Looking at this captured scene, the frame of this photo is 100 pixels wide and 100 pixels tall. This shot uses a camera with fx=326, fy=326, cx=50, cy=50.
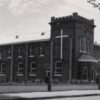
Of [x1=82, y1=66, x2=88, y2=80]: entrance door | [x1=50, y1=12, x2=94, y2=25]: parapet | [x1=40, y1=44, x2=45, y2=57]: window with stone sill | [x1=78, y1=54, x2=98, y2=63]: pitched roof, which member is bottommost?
[x1=82, y1=66, x2=88, y2=80]: entrance door

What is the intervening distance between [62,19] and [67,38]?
3.20m

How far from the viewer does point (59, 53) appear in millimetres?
51844

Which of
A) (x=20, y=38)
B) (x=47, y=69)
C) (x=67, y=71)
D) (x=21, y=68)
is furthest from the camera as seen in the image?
(x=20, y=38)

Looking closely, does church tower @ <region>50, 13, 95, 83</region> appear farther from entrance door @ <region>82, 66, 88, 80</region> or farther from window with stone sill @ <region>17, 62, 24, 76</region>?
window with stone sill @ <region>17, 62, 24, 76</region>

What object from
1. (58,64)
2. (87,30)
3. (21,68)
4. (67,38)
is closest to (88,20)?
(87,30)

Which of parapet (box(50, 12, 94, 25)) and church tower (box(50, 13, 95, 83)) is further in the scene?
parapet (box(50, 12, 94, 25))

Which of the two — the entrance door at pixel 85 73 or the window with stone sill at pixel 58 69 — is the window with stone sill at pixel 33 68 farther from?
the entrance door at pixel 85 73

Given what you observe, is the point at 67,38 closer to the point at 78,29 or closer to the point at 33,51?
the point at 78,29

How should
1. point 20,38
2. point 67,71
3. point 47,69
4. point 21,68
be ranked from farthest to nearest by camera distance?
point 20,38 < point 21,68 < point 47,69 < point 67,71

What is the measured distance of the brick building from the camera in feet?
165

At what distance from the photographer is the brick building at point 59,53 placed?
50281mm

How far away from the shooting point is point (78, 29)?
50.8 meters

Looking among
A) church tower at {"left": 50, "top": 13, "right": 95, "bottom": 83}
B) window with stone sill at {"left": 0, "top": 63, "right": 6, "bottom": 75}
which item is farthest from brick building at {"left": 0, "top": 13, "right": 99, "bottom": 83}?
window with stone sill at {"left": 0, "top": 63, "right": 6, "bottom": 75}

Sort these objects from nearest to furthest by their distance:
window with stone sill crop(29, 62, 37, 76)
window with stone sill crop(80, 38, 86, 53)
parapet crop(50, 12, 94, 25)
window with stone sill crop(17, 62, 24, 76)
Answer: parapet crop(50, 12, 94, 25) < window with stone sill crop(80, 38, 86, 53) < window with stone sill crop(29, 62, 37, 76) < window with stone sill crop(17, 62, 24, 76)
